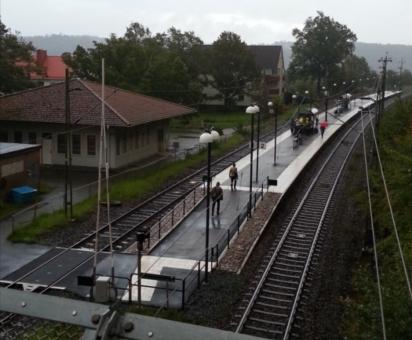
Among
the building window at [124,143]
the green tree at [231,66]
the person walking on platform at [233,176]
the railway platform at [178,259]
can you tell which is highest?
the green tree at [231,66]

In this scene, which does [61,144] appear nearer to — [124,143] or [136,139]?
[124,143]

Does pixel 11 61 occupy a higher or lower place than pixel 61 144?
higher

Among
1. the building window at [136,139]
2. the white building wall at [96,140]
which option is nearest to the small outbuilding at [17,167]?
the white building wall at [96,140]

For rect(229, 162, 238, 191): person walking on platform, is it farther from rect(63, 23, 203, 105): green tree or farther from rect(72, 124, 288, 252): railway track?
rect(63, 23, 203, 105): green tree

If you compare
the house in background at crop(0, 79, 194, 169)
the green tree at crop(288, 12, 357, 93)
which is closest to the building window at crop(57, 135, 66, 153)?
the house in background at crop(0, 79, 194, 169)

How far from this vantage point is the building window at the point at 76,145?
34.1m

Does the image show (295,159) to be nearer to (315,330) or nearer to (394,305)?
(315,330)

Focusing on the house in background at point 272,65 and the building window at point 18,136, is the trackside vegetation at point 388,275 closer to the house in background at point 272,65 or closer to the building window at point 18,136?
A: the building window at point 18,136

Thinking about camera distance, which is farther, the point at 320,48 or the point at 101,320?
the point at 320,48

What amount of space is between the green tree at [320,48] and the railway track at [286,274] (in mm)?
74012

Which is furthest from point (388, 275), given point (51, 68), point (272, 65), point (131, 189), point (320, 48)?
point (320, 48)

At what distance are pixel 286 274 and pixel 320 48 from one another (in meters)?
87.2

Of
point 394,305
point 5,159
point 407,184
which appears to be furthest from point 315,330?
point 5,159

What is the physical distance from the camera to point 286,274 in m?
17.2
